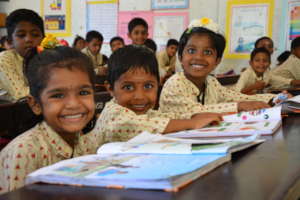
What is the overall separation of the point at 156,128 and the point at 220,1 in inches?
170

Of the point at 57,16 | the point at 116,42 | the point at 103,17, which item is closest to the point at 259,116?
the point at 116,42

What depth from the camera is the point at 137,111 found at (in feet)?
4.88

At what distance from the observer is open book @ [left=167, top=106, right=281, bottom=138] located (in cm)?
101

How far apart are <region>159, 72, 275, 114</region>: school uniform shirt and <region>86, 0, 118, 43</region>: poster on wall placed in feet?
14.3

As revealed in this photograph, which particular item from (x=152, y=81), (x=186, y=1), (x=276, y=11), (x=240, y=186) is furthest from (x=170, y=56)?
(x=240, y=186)

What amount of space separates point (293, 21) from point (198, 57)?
3.34 m

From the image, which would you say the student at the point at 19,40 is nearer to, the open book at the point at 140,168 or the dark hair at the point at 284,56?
the open book at the point at 140,168

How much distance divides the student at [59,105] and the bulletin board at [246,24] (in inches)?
166

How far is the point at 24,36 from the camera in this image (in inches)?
106

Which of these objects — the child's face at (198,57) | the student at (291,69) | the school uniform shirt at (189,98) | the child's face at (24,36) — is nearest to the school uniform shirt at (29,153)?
the school uniform shirt at (189,98)

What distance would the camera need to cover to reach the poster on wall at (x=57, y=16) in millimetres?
6578

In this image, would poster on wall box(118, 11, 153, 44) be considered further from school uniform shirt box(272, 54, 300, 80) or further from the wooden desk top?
the wooden desk top

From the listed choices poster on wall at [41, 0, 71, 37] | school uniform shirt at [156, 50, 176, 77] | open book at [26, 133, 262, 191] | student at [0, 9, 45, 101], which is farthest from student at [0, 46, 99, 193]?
poster on wall at [41, 0, 71, 37]

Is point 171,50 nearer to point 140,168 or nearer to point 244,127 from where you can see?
point 244,127
